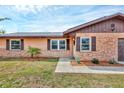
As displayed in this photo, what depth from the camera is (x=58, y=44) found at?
60.1 feet

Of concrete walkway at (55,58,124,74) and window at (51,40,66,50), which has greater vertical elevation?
window at (51,40,66,50)

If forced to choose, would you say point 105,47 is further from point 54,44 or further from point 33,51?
point 33,51

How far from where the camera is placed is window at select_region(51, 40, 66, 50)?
1831cm

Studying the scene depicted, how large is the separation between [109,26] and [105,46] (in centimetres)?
158

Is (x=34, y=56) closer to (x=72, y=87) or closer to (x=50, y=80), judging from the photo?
(x=50, y=80)

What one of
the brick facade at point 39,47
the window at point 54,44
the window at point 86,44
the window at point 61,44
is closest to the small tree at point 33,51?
the brick facade at point 39,47

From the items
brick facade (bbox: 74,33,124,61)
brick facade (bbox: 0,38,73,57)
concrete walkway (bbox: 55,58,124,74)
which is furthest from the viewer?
brick facade (bbox: 0,38,73,57)

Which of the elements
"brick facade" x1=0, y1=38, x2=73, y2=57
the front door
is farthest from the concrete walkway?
"brick facade" x1=0, y1=38, x2=73, y2=57

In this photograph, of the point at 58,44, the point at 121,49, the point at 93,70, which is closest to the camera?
the point at 93,70

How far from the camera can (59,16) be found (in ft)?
87.6

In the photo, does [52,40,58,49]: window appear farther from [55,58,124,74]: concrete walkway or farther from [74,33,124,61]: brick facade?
[55,58,124,74]: concrete walkway

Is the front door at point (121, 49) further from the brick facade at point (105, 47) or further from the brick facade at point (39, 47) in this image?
the brick facade at point (39, 47)

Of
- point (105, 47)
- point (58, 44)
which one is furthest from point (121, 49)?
point (58, 44)
